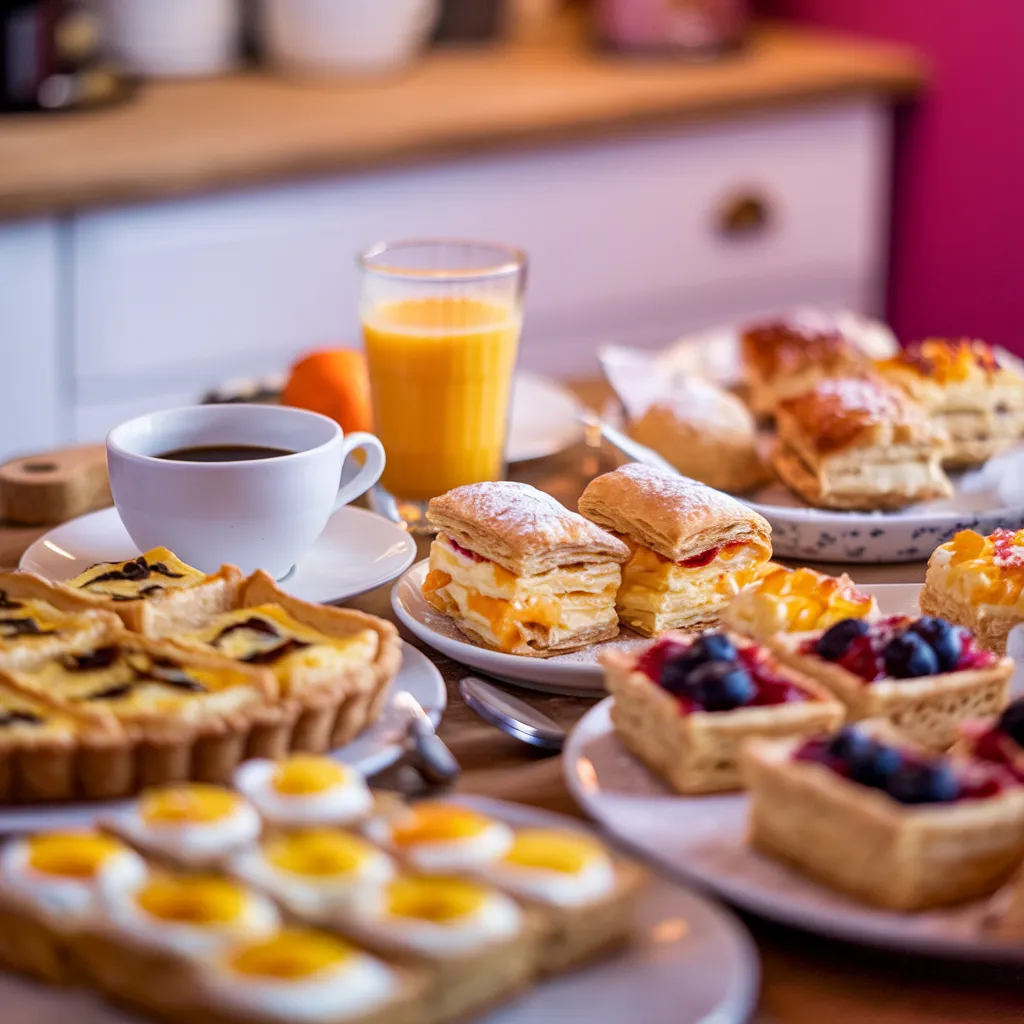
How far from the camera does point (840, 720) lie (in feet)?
3.29

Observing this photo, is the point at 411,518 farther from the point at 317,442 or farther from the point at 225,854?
the point at 225,854

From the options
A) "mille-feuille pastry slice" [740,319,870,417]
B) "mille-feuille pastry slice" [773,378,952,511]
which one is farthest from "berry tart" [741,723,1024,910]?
"mille-feuille pastry slice" [740,319,870,417]

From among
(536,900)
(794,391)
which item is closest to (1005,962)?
(536,900)

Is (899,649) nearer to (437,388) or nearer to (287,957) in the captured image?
(287,957)

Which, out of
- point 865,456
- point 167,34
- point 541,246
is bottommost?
point 541,246

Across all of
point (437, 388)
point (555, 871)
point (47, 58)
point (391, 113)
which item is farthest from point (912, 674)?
point (47, 58)

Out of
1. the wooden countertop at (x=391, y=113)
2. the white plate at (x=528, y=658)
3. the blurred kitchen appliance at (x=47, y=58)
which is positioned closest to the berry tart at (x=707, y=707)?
the white plate at (x=528, y=658)

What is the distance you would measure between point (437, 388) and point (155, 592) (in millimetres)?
543

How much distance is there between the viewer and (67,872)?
32.1 inches

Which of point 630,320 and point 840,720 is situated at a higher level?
point 840,720

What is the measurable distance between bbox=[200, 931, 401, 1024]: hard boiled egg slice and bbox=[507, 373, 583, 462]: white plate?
1.05 metres

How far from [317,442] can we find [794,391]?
691 millimetres

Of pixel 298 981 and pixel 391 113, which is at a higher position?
pixel 391 113

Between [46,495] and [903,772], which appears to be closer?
[903,772]
